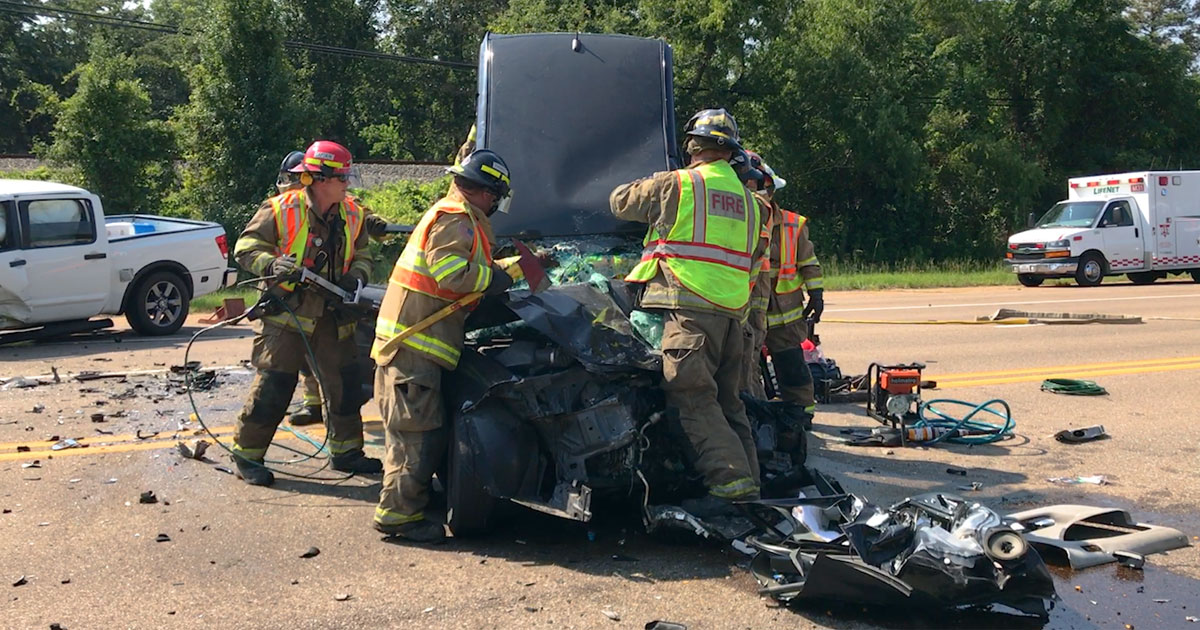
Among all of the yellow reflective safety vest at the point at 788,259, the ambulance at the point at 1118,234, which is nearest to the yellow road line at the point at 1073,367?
the yellow reflective safety vest at the point at 788,259

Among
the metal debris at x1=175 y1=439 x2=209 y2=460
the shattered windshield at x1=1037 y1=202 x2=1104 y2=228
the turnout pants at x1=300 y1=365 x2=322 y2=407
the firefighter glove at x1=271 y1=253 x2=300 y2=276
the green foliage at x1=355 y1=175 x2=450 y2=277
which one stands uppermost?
the green foliage at x1=355 y1=175 x2=450 y2=277

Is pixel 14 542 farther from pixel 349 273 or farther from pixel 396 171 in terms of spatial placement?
pixel 396 171

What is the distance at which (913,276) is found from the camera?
23.9 metres

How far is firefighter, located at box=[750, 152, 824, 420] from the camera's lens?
7387 millimetres

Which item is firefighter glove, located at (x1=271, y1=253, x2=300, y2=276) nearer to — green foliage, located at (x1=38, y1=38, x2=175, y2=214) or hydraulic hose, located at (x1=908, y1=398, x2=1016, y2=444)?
hydraulic hose, located at (x1=908, y1=398, x2=1016, y2=444)

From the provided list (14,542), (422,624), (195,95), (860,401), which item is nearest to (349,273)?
(14,542)

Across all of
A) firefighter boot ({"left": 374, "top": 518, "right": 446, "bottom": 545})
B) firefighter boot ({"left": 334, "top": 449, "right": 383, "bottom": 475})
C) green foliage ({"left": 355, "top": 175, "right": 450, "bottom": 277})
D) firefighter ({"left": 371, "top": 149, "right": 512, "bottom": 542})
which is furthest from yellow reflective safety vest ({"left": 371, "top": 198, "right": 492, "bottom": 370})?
green foliage ({"left": 355, "top": 175, "right": 450, "bottom": 277})

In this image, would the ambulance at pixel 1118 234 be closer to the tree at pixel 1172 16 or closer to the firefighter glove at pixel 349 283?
the firefighter glove at pixel 349 283

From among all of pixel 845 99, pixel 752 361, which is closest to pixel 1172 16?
pixel 845 99

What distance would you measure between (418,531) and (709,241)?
1984mm

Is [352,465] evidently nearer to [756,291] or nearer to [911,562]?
[756,291]

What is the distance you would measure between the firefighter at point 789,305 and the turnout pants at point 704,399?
199 cm

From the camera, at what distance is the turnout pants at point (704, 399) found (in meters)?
5.20

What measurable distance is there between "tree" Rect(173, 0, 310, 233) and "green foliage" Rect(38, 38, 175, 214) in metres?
1.00
